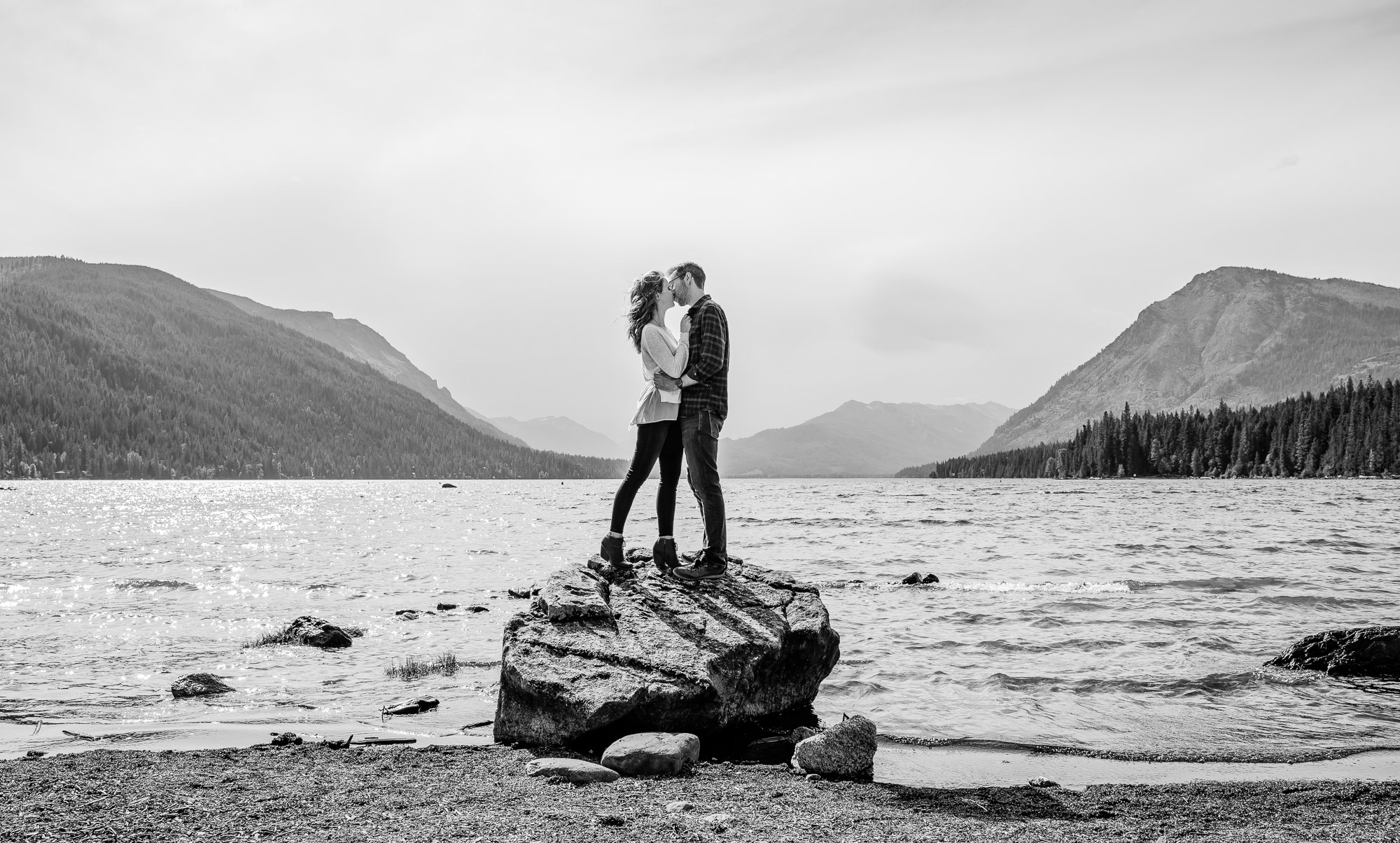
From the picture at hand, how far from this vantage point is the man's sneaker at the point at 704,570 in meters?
11.3

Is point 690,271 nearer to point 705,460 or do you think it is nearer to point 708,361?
point 708,361

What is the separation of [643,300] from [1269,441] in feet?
623

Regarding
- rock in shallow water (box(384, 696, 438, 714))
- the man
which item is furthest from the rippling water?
the man

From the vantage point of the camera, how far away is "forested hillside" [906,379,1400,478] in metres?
145

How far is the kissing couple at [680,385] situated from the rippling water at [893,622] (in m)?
3.45

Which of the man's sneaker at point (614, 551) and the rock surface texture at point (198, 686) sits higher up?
the man's sneaker at point (614, 551)

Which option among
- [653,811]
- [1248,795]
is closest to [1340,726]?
[1248,795]

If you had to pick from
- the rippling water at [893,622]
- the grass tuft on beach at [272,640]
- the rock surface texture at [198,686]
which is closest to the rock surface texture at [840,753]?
the rippling water at [893,622]

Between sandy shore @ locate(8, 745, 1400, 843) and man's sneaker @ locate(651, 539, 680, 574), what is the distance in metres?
3.51

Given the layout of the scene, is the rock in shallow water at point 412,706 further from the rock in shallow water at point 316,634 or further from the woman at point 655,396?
the rock in shallow water at point 316,634

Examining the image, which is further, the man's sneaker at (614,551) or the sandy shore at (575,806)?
the man's sneaker at (614,551)

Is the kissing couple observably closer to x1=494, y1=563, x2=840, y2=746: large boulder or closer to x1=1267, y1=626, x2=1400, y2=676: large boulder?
x1=494, y1=563, x2=840, y2=746: large boulder

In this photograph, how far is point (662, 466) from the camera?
36.1 feet

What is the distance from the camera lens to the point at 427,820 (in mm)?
6160
